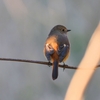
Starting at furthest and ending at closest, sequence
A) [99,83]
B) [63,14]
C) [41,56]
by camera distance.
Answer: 1. [63,14]
2. [41,56]
3. [99,83]

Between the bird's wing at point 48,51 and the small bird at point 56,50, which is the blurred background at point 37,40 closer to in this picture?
the small bird at point 56,50

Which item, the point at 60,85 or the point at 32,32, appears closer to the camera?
the point at 60,85

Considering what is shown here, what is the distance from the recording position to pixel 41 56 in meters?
4.85

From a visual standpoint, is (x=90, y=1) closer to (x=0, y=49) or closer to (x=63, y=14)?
(x=63, y=14)

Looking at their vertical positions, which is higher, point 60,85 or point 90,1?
point 90,1

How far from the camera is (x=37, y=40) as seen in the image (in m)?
4.99

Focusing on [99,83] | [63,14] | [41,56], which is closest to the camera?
[99,83]

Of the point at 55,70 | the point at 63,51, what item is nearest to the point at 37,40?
the point at 63,51

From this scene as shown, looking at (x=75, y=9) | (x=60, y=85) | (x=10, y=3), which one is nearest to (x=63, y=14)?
(x=75, y=9)

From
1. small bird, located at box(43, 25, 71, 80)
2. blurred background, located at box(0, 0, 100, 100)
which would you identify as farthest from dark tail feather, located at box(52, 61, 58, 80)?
blurred background, located at box(0, 0, 100, 100)

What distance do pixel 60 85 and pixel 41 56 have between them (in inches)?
16.7

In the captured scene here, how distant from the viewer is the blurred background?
181 inches

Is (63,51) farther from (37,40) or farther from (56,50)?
(37,40)

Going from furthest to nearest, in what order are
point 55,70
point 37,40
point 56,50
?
point 37,40 → point 56,50 → point 55,70
